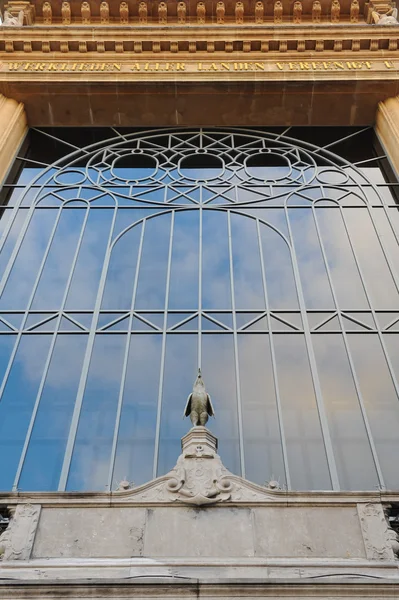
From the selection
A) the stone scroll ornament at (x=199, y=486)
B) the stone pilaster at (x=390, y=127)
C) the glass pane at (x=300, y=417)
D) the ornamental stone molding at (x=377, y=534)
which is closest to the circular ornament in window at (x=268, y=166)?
the stone pilaster at (x=390, y=127)

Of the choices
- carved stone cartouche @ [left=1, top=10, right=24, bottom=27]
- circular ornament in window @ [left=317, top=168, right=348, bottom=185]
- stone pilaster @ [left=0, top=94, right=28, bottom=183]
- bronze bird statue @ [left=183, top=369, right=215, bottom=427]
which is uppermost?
carved stone cartouche @ [left=1, top=10, right=24, bottom=27]

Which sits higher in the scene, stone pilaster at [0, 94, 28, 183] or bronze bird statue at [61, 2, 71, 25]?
bronze bird statue at [61, 2, 71, 25]

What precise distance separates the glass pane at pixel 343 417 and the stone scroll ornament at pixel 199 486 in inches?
67.0

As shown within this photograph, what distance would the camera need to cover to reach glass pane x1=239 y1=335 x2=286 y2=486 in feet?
28.3

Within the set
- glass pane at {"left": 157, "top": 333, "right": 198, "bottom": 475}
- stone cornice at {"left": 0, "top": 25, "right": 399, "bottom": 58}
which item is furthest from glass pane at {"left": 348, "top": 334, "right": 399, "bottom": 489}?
stone cornice at {"left": 0, "top": 25, "right": 399, "bottom": 58}

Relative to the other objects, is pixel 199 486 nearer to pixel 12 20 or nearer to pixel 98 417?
pixel 98 417

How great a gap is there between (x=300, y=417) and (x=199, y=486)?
8.17 ft

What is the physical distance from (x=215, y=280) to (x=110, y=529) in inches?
235

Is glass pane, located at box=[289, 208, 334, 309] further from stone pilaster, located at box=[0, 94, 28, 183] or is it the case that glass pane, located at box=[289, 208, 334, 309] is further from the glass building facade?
stone pilaster, located at box=[0, 94, 28, 183]

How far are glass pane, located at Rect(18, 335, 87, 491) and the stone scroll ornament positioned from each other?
61.1 inches

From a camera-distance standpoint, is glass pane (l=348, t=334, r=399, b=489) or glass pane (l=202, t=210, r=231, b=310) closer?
glass pane (l=348, t=334, r=399, b=489)

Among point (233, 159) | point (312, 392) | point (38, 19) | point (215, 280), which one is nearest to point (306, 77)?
point (233, 159)

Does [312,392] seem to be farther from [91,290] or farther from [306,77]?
[306,77]

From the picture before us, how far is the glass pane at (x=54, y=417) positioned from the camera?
8586 mm
